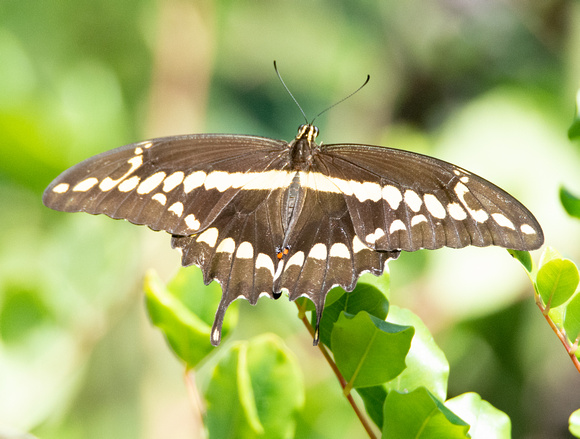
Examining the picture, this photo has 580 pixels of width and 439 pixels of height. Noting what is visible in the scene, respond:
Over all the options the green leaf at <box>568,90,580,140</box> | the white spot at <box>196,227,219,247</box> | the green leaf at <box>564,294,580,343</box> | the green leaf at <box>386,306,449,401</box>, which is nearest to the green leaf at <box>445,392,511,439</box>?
the green leaf at <box>386,306,449,401</box>

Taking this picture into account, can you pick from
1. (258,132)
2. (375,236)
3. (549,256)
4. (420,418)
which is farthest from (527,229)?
(258,132)

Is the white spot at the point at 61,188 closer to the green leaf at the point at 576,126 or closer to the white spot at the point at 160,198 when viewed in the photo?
the white spot at the point at 160,198

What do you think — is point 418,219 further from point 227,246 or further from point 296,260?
point 227,246

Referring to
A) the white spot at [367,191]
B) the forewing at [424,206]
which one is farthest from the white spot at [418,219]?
the white spot at [367,191]

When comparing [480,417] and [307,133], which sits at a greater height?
[307,133]

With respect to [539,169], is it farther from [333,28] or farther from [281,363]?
[281,363]
